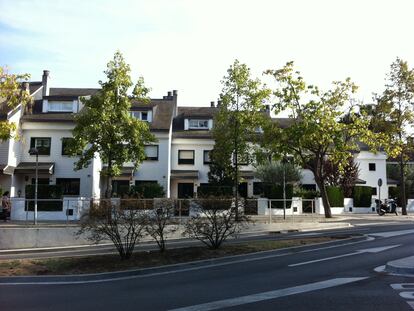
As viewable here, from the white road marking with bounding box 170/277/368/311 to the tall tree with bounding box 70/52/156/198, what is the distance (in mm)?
18409

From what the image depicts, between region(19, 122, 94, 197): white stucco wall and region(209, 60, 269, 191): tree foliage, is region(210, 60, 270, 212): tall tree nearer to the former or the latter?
region(209, 60, 269, 191): tree foliage

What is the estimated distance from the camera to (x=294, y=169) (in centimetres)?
3997

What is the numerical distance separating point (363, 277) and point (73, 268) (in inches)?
286

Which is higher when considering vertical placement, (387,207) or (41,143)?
(41,143)

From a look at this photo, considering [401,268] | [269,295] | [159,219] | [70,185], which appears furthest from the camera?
[70,185]

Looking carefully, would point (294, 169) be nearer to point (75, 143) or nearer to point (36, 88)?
point (75, 143)

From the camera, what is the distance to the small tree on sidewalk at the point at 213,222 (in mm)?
15125

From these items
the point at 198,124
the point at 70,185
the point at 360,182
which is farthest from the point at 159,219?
the point at 360,182

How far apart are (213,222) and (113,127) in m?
13.3

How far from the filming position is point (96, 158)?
3500 centimetres

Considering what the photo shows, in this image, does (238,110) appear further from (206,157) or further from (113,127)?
(206,157)

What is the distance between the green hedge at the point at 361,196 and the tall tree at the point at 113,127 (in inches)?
894

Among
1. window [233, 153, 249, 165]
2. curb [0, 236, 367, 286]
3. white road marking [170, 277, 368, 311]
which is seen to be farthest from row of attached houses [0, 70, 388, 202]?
white road marking [170, 277, 368, 311]

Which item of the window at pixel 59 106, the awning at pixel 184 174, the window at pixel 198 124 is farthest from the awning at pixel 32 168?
the window at pixel 198 124
